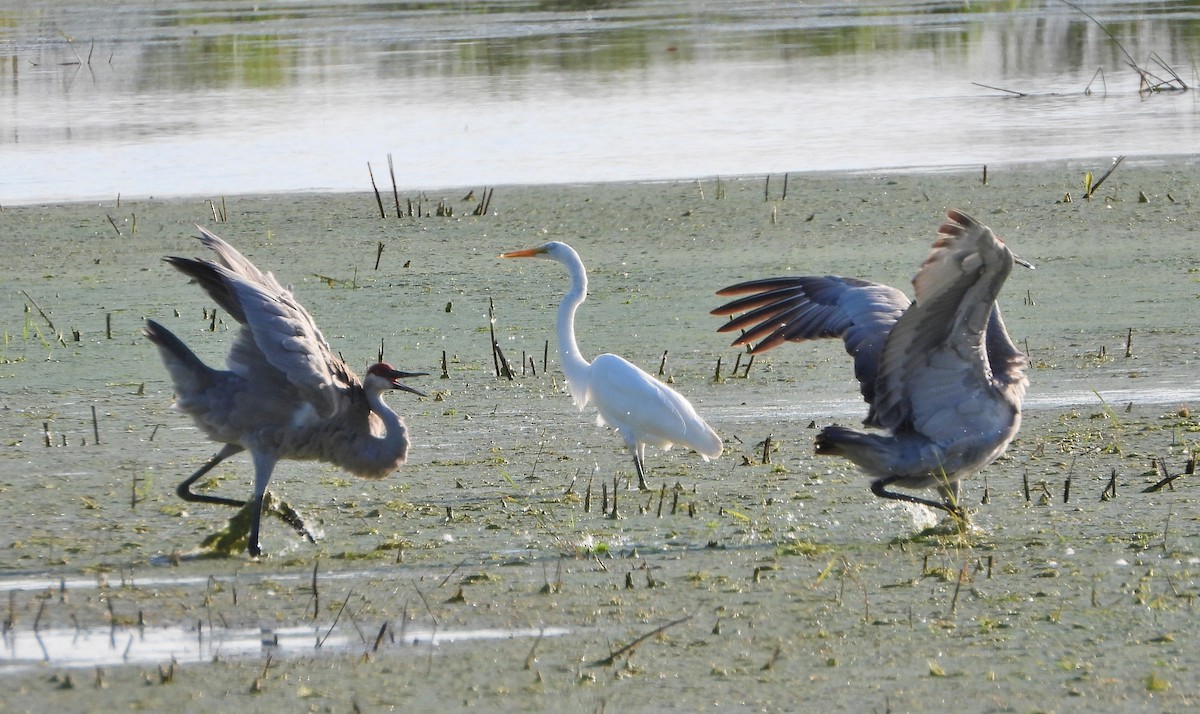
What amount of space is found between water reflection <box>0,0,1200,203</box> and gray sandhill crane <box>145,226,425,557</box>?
8652 millimetres

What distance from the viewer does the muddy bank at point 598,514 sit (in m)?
4.59

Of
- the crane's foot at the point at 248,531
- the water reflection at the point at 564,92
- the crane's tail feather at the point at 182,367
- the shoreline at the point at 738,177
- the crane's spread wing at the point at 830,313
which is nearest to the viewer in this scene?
the crane's foot at the point at 248,531

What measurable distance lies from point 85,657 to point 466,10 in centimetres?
3146

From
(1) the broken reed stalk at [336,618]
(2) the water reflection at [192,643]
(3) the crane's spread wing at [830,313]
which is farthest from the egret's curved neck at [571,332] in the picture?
(2) the water reflection at [192,643]

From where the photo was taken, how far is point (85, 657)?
4.71m

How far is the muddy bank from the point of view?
15.0ft

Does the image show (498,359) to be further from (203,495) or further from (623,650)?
(623,650)

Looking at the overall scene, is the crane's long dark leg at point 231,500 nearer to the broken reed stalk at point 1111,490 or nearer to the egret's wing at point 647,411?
the egret's wing at point 647,411

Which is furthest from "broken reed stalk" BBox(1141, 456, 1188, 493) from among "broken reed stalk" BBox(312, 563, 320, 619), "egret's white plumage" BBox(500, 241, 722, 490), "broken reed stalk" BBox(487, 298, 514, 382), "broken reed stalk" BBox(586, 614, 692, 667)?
"broken reed stalk" BBox(487, 298, 514, 382)

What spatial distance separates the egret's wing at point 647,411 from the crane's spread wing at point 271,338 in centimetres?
136

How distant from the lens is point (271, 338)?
20.0ft

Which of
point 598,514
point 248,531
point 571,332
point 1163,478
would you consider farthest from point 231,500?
point 1163,478

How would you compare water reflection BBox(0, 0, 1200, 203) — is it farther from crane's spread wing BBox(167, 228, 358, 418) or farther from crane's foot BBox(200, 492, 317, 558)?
crane's foot BBox(200, 492, 317, 558)

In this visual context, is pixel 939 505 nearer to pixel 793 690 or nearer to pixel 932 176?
pixel 793 690
